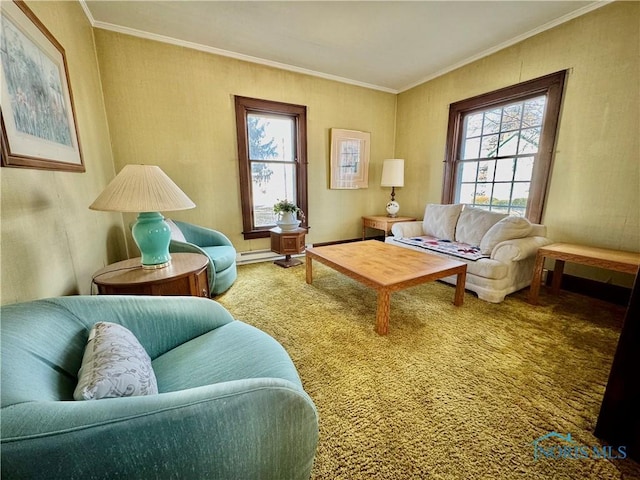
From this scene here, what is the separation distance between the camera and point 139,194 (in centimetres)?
148

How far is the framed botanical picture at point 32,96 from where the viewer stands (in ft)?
3.99

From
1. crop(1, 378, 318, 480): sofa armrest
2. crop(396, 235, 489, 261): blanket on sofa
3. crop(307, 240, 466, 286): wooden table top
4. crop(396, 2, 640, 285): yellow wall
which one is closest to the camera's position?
crop(1, 378, 318, 480): sofa armrest

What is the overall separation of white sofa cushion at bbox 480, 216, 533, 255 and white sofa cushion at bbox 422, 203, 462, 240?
2.26ft

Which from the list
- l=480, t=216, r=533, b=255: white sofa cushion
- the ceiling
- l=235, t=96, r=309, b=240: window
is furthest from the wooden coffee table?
the ceiling

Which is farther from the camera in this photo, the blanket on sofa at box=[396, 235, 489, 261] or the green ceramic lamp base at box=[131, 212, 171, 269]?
the blanket on sofa at box=[396, 235, 489, 261]

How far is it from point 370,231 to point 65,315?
4339mm

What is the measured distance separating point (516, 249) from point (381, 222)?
201 centimetres

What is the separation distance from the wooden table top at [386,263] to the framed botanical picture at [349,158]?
1702 mm

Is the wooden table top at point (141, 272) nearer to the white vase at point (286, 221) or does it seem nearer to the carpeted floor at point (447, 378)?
the carpeted floor at point (447, 378)

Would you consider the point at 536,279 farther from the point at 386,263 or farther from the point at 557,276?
the point at 386,263

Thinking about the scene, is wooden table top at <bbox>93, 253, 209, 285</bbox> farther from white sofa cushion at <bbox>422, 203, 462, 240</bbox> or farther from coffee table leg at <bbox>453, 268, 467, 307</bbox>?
white sofa cushion at <bbox>422, 203, 462, 240</bbox>

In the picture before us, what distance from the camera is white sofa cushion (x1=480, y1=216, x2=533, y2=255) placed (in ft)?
8.20

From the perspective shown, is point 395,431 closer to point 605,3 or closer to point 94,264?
point 94,264

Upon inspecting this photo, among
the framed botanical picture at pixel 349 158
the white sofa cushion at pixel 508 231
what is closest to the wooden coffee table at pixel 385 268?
the white sofa cushion at pixel 508 231
